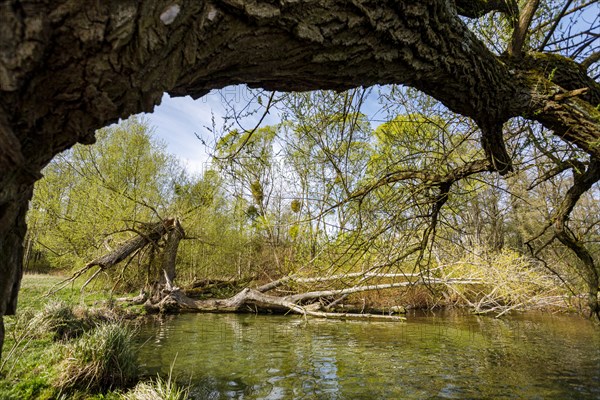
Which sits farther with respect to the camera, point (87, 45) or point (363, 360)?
point (363, 360)

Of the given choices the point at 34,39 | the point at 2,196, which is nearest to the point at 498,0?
the point at 34,39

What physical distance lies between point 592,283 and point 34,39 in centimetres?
405

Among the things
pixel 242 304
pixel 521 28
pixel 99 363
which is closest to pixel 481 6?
pixel 521 28

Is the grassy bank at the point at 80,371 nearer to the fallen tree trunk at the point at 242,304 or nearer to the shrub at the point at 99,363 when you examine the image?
the shrub at the point at 99,363

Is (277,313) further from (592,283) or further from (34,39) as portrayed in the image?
(34,39)

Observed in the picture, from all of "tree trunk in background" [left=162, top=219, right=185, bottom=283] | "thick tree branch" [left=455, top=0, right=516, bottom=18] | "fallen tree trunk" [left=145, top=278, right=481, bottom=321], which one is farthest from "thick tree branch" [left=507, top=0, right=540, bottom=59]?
"tree trunk in background" [left=162, top=219, right=185, bottom=283]

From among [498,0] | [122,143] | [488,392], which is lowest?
[488,392]

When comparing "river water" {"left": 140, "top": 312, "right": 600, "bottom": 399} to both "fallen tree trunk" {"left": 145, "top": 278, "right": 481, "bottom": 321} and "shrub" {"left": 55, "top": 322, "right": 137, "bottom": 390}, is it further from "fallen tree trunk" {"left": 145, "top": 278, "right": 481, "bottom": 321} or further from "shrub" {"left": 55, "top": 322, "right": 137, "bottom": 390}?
"fallen tree trunk" {"left": 145, "top": 278, "right": 481, "bottom": 321}

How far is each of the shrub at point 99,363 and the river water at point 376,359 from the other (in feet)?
1.80

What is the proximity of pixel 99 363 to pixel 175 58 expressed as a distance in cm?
448

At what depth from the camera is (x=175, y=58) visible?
118 cm

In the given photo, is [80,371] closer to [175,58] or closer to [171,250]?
[175,58]

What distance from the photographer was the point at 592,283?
3.19 metres

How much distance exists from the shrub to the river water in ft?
1.80
